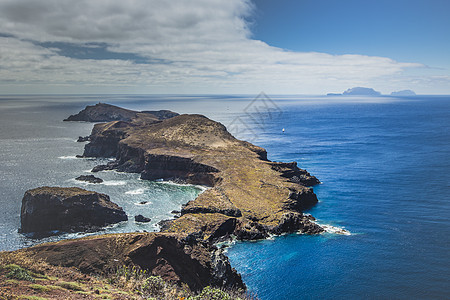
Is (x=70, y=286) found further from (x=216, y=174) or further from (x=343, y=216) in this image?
(x=216, y=174)

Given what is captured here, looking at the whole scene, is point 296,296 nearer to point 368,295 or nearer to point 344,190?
point 368,295

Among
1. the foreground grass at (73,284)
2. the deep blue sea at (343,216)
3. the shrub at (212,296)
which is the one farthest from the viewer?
the deep blue sea at (343,216)

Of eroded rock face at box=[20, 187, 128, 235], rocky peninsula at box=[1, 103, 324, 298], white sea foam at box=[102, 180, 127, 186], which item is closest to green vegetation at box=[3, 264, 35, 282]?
rocky peninsula at box=[1, 103, 324, 298]

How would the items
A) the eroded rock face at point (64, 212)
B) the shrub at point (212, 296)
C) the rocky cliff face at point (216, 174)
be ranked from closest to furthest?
1. the shrub at point (212, 296)
2. the eroded rock face at point (64, 212)
3. the rocky cliff face at point (216, 174)

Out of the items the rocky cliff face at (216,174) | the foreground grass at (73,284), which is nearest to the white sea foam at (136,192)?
the rocky cliff face at (216,174)

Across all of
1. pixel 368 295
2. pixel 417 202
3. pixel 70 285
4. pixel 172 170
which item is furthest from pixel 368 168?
pixel 70 285

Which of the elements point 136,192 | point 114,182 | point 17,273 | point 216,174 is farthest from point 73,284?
point 114,182

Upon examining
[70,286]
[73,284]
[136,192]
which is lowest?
[136,192]

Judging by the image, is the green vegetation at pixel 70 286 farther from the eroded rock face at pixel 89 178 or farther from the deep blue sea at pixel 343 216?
the eroded rock face at pixel 89 178

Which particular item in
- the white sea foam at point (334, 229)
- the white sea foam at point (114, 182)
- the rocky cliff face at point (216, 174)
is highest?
the rocky cliff face at point (216, 174)
